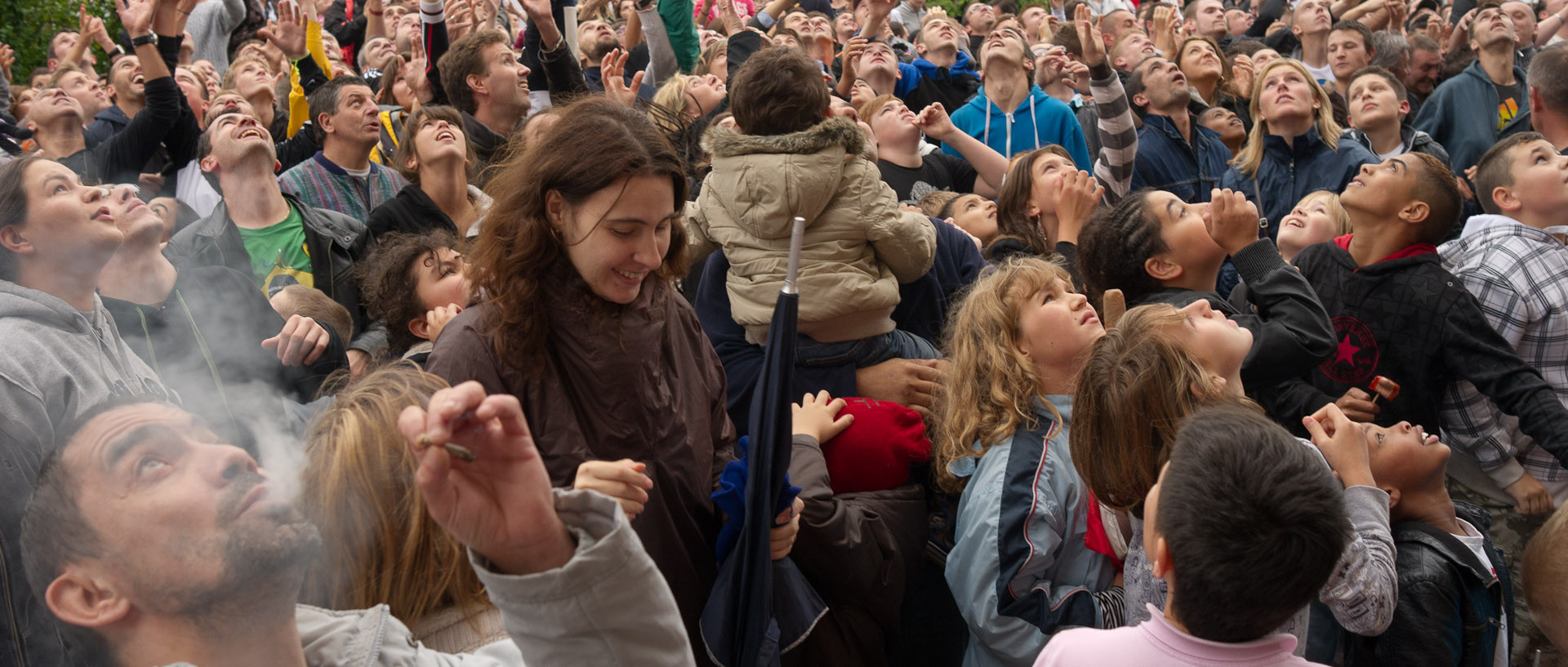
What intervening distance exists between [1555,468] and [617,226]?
3.24 metres

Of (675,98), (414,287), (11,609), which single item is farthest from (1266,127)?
(11,609)

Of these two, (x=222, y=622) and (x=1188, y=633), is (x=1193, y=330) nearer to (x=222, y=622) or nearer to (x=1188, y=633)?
(x=1188, y=633)

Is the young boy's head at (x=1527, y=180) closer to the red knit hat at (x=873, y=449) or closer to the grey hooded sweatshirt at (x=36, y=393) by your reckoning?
the red knit hat at (x=873, y=449)

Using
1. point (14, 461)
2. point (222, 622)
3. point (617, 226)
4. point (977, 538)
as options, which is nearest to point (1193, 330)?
point (977, 538)

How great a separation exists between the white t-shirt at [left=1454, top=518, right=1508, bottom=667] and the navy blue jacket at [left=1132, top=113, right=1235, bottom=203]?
308cm

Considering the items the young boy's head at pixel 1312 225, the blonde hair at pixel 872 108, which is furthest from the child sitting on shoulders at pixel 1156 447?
the blonde hair at pixel 872 108

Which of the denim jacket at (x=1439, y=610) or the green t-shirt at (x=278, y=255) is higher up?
the denim jacket at (x=1439, y=610)

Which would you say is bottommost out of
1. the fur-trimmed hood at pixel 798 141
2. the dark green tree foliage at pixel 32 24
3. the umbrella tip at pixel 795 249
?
the dark green tree foliage at pixel 32 24

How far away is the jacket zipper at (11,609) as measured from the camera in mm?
2301

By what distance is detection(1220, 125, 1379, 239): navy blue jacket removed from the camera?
5.39 m

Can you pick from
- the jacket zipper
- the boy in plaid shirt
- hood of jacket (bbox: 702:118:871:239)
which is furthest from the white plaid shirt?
the jacket zipper

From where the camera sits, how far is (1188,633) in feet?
6.22

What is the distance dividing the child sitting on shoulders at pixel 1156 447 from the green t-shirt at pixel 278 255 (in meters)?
2.93

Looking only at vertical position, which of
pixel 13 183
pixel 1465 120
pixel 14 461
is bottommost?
pixel 1465 120
